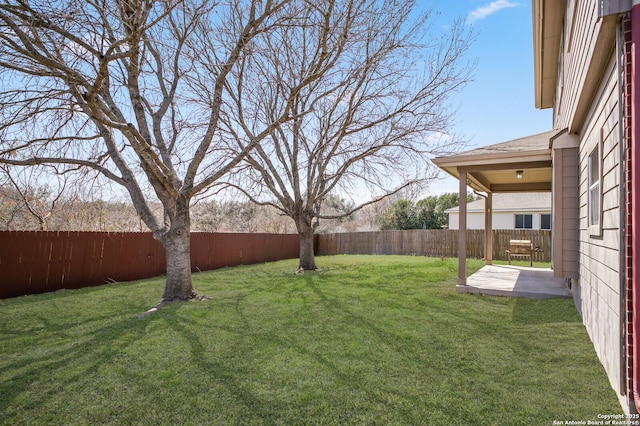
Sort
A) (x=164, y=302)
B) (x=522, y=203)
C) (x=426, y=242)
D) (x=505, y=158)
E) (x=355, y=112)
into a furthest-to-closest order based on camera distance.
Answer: (x=522, y=203), (x=426, y=242), (x=355, y=112), (x=505, y=158), (x=164, y=302)

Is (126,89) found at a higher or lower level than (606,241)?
higher

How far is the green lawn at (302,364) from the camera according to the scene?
2.52 metres

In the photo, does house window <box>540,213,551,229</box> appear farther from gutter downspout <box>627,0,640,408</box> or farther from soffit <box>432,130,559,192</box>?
gutter downspout <box>627,0,640,408</box>

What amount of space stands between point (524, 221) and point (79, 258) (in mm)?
18811

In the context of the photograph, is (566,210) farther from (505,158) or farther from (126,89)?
(126,89)

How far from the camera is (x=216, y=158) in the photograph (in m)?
9.87

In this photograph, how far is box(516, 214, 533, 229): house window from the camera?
59.6 feet

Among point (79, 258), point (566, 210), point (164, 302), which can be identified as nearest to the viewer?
point (566, 210)

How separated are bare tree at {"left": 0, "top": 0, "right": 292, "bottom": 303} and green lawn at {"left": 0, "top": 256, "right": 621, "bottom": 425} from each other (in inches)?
79.3

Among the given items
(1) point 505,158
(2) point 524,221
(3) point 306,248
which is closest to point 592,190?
(1) point 505,158

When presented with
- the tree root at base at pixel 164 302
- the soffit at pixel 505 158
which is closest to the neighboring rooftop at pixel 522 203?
the soffit at pixel 505 158

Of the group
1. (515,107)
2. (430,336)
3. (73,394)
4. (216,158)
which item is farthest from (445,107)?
(73,394)

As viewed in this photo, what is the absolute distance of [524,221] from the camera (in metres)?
18.3

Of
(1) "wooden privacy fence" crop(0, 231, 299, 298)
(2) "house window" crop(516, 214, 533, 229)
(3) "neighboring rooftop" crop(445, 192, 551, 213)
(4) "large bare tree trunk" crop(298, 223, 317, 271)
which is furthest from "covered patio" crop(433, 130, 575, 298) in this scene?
(2) "house window" crop(516, 214, 533, 229)
